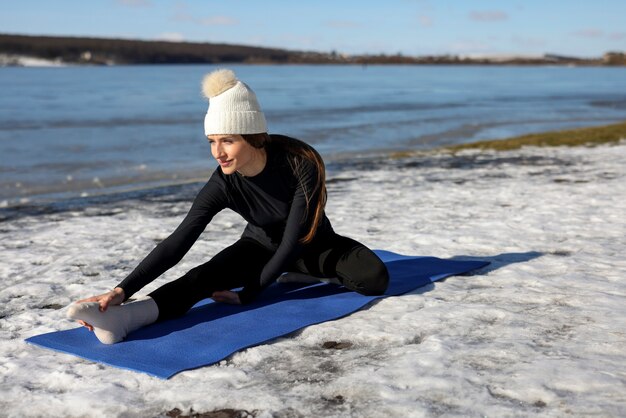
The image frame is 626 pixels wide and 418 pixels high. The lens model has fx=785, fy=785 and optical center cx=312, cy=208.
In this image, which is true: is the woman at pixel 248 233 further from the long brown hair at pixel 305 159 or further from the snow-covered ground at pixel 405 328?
the snow-covered ground at pixel 405 328

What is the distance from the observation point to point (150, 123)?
25.9 m

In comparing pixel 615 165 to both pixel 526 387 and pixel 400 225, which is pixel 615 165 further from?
pixel 526 387

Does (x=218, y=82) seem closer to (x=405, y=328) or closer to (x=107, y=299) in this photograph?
(x=107, y=299)

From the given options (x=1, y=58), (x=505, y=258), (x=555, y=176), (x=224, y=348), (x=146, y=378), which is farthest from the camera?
(x=1, y=58)

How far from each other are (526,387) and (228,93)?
82.0 inches

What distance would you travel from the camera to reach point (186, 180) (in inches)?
500

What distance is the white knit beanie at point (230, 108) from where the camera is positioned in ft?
13.3

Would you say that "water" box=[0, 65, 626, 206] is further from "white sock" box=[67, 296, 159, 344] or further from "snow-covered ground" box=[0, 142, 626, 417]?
"white sock" box=[67, 296, 159, 344]

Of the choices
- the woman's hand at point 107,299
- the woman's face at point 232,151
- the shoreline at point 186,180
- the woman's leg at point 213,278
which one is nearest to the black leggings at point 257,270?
the woman's leg at point 213,278

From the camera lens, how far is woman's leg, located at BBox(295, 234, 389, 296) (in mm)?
4426

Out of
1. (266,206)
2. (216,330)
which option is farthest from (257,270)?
(216,330)

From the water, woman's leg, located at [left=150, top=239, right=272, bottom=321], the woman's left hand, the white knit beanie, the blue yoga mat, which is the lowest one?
the water

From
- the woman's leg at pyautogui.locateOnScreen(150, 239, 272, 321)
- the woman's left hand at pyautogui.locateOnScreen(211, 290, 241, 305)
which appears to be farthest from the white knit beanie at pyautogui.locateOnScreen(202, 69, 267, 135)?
the woman's left hand at pyautogui.locateOnScreen(211, 290, 241, 305)

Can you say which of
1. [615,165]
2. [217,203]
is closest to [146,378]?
[217,203]
